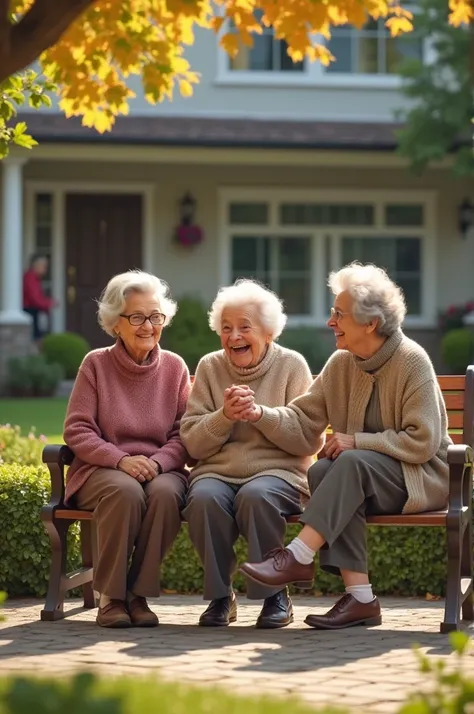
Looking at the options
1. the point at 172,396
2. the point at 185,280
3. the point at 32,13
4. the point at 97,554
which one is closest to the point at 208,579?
the point at 97,554

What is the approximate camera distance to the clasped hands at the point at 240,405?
544 centimetres

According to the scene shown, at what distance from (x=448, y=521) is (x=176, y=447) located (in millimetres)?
1123

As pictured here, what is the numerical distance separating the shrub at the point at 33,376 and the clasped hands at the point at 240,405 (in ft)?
38.6

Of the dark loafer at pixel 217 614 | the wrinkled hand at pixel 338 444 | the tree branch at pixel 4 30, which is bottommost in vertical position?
the dark loafer at pixel 217 614

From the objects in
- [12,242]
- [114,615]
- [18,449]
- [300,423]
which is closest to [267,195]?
[12,242]

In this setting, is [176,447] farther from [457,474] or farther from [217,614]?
[457,474]

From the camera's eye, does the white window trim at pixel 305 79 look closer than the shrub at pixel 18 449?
No

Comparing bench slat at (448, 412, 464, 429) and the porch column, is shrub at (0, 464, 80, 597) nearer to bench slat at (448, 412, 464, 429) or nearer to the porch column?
bench slat at (448, 412, 464, 429)

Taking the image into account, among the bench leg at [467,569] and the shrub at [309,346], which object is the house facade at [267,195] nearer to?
the shrub at [309,346]

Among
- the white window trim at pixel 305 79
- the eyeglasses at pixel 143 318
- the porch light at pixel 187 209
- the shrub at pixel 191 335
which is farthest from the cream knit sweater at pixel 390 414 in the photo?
the white window trim at pixel 305 79

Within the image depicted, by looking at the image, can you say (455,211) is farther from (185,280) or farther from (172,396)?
(172,396)

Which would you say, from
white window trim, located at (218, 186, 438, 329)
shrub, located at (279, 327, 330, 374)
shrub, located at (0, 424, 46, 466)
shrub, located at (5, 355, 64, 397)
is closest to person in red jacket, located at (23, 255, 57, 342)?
shrub, located at (5, 355, 64, 397)

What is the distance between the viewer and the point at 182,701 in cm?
308

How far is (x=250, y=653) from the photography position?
4816 mm
